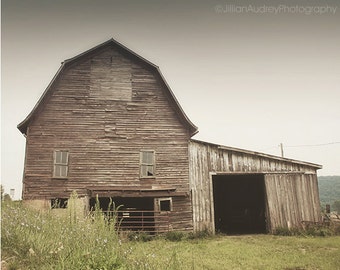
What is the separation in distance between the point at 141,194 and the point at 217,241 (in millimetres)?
4369

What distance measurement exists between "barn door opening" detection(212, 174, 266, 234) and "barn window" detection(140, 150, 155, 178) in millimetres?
6859

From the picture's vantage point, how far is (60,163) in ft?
47.6

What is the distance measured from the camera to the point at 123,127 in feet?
50.6

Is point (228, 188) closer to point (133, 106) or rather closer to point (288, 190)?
point (288, 190)

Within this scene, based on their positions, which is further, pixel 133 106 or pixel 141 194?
pixel 133 106

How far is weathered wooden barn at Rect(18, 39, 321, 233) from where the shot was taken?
14.5 m

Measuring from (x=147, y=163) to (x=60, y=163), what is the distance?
4.44m

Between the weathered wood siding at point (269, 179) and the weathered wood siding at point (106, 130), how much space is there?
2.44 ft

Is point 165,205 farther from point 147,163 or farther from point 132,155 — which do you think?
point 132,155

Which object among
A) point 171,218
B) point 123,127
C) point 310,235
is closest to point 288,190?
point 310,235

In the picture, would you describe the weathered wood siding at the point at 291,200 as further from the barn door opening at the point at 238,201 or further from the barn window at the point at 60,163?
the barn window at the point at 60,163

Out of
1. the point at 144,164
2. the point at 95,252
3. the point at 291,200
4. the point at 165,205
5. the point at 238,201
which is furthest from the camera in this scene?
the point at 238,201

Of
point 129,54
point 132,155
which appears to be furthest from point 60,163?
point 129,54

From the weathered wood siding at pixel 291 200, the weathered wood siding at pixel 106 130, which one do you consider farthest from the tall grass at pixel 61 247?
the weathered wood siding at pixel 291 200
